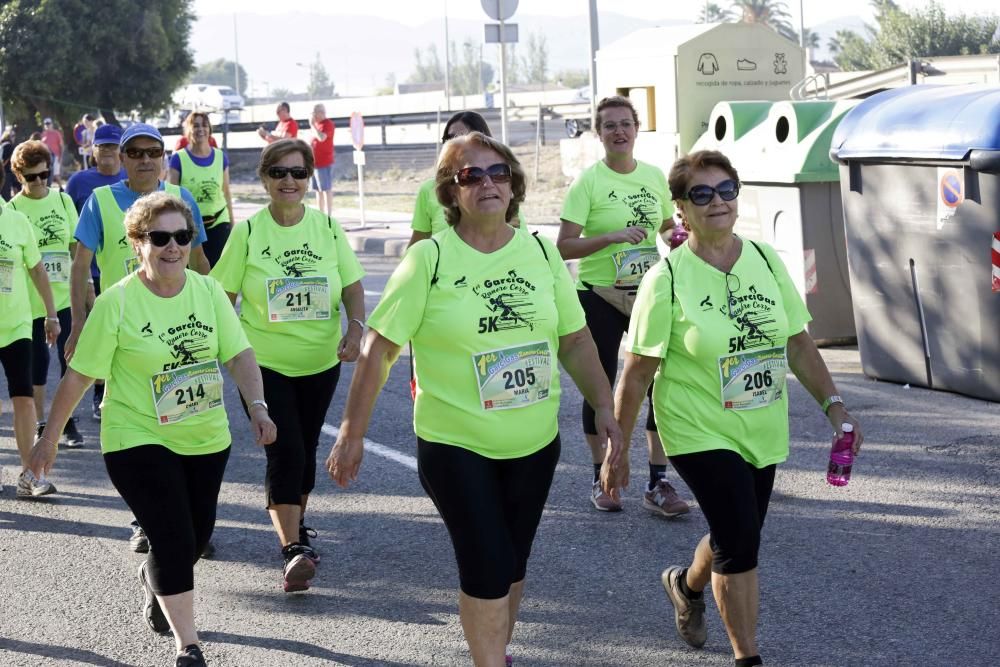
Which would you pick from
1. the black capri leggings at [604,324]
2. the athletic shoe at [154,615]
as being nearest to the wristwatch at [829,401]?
the black capri leggings at [604,324]

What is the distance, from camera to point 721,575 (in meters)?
4.32

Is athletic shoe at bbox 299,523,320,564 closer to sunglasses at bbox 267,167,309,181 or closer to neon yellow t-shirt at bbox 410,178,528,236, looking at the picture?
sunglasses at bbox 267,167,309,181

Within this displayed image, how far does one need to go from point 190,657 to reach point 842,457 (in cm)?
225

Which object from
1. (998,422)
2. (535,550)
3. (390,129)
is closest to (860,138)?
(998,422)

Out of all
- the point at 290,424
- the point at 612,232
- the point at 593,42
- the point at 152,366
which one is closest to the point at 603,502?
the point at 612,232

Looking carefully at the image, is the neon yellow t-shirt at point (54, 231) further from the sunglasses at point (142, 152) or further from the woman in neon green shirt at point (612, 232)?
the woman in neon green shirt at point (612, 232)

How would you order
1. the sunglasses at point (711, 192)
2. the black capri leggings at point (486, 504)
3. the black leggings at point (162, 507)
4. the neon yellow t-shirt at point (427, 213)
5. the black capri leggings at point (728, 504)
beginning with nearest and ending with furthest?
the black capri leggings at point (486, 504)
the black capri leggings at point (728, 504)
the sunglasses at point (711, 192)
the black leggings at point (162, 507)
the neon yellow t-shirt at point (427, 213)

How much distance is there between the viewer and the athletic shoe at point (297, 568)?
564 centimetres

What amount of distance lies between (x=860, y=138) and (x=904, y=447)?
102 inches

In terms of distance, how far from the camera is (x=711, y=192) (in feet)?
14.9

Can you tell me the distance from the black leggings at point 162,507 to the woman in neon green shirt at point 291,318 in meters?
0.92

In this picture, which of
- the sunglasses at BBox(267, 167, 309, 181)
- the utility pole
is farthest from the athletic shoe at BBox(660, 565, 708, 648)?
the utility pole

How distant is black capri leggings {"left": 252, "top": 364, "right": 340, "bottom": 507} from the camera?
565 cm

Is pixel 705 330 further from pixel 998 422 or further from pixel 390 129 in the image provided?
pixel 390 129
